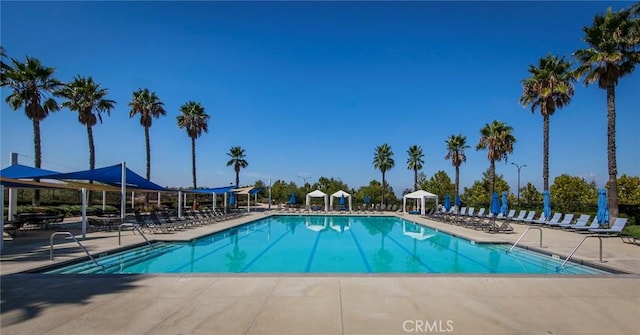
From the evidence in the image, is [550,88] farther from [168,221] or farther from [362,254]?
[168,221]

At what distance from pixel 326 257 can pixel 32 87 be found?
20.4m

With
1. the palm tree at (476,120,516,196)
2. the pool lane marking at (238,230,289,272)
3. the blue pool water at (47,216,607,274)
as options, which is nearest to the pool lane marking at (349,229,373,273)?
the blue pool water at (47,216,607,274)

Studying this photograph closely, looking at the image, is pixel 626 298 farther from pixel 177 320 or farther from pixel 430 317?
pixel 177 320

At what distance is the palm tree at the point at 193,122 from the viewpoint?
35.6 m

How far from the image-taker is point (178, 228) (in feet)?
55.1

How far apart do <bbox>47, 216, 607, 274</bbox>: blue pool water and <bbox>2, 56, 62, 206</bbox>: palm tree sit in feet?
47.7

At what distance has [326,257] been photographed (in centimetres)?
1181

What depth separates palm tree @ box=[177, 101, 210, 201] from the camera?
3557cm

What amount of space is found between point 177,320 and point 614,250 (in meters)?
11.9

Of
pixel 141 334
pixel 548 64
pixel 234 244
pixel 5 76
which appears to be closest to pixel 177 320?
pixel 141 334

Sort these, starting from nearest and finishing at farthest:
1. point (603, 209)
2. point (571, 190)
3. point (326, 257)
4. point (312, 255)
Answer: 1. point (326, 257)
2. point (312, 255)
3. point (603, 209)
4. point (571, 190)

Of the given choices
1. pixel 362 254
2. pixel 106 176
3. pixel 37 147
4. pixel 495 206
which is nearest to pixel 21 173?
pixel 106 176

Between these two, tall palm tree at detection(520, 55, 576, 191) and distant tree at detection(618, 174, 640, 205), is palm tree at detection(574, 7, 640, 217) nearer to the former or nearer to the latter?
tall palm tree at detection(520, 55, 576, 191)

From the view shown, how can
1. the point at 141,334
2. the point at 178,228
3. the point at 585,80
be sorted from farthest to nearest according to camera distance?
1. the point at 585,80
2. the point at 178,228
3. the point at 141,334
